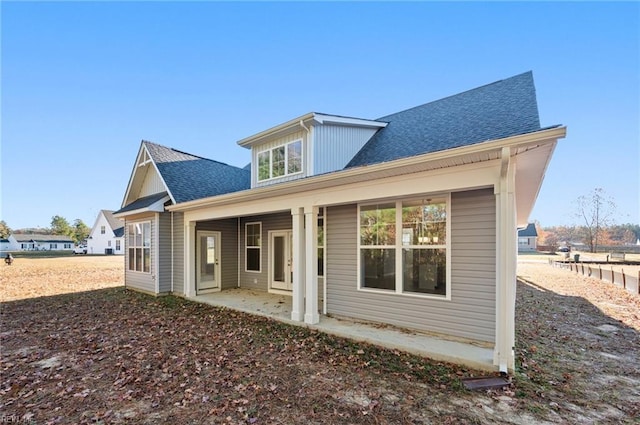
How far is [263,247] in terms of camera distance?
11008 millimetres

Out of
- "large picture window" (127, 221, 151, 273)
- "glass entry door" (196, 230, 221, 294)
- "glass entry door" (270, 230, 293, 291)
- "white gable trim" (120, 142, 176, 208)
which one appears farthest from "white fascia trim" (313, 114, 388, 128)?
"large picture window" (127, 221, 151, 273)

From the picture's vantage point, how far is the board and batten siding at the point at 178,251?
11.1 m

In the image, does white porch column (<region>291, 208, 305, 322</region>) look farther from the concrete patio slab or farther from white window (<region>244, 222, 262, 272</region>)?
white window (<region>244, 222, 262, 272</region>)

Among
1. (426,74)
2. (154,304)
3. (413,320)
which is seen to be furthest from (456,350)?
(426,74)

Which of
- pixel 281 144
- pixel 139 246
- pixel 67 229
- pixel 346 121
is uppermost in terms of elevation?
pixel 346 121

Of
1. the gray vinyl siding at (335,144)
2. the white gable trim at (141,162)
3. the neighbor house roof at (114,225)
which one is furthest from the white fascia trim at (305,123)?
the neighbor house roof at (114,225)

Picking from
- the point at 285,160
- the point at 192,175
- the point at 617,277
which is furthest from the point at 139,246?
the point at 617,277

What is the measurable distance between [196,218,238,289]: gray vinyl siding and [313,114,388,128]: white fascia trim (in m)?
5.42

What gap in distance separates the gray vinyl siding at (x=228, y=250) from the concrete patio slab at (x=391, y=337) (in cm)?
242

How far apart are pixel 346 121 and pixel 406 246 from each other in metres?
4.72

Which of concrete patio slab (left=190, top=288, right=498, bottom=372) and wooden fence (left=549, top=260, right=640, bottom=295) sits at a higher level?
concrete patio slab (left=190, top=288, right=498, bottom=372)

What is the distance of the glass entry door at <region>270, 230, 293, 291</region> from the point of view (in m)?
10.3

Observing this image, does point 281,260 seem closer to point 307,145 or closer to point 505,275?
point 307,145

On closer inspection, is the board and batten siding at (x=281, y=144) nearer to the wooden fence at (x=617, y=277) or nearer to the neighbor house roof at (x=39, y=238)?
the wooden fence at (x=617, y=277)
